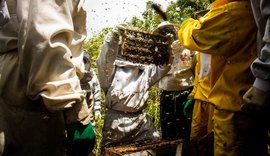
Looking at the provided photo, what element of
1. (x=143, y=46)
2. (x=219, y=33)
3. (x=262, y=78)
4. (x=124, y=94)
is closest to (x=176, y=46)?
(x=143, y=46)

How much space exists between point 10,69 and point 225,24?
1.91 m

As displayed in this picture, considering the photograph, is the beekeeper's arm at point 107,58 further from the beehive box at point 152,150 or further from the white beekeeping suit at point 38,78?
the white beekeeping suit at point 38,78

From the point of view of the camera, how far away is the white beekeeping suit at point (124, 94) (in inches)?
226

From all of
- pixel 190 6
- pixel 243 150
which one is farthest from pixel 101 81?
pixel 190 6

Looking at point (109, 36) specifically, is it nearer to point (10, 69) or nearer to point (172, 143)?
point (172, 143)

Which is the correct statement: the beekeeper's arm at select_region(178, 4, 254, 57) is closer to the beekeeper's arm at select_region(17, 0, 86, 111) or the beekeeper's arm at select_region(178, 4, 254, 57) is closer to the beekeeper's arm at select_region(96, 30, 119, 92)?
the beekeeper's arm at select_region(17, 0, 86, 111)

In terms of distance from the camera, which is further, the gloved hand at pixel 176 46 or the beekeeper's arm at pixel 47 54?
the gloved hand at pixel 176 46

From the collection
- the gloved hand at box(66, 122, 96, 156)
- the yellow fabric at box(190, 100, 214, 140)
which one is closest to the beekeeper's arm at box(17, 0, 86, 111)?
the gloved hand at box(66, 122, 96, 156)

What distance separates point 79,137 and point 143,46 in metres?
2.35

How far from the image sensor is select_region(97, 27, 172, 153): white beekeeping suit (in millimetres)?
5742

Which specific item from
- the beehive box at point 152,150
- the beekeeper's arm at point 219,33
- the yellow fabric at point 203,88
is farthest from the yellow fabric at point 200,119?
the beekeeper's arm at point 219,33

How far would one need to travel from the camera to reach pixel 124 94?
5.70m

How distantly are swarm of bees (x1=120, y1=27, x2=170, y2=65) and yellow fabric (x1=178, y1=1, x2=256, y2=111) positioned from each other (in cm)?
113

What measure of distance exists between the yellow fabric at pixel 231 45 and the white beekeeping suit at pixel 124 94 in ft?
8.32
